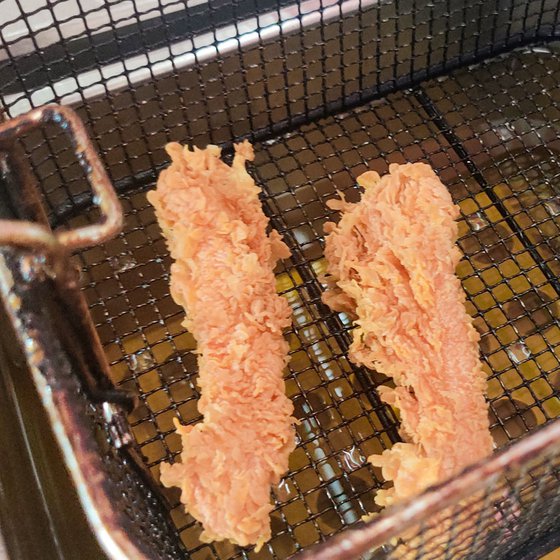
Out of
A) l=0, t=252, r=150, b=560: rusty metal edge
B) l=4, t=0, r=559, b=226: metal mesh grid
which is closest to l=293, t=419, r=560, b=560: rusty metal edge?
l=0, t=252, r=150, b=560: rusty metal edge

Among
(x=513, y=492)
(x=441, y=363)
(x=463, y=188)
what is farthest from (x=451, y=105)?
(x=513, y=492)

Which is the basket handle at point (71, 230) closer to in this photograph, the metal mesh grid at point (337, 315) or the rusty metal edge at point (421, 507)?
the rusty metal edge at point (421, 507)

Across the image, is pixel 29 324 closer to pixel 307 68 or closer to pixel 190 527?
pixel 190 527

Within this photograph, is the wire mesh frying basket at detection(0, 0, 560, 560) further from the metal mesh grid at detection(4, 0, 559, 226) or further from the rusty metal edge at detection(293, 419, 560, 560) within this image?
the rusty metal edge at detection(293, 419, 560, 560)

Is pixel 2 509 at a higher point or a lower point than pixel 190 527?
higher

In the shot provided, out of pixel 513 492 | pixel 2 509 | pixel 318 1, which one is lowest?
pixel 513 492

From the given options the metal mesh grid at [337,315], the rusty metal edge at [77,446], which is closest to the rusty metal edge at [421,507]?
the rusty metal edge at [77,446]
